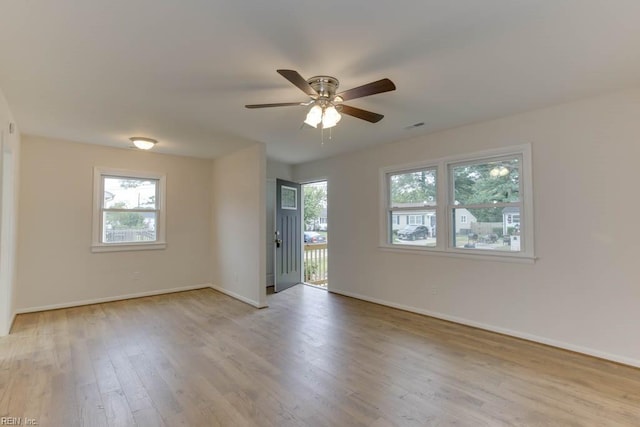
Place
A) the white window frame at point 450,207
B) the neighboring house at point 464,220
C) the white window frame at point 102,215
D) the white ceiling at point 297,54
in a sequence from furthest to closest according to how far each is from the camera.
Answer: the white window frame at point 102,215
the neighboring house at point 464,220
the white window frame at point 450,207
the white ceiling at point 297,54

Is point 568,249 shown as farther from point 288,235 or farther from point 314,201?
point 314,201

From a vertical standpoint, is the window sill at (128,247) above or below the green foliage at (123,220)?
below

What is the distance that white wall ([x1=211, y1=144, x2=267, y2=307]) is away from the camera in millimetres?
4703

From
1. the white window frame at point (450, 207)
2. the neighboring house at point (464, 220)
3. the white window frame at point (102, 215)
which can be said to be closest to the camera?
the white window frame at point (450, 207)

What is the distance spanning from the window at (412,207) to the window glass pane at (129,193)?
4.04 metres

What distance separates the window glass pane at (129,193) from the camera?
16.6 ft

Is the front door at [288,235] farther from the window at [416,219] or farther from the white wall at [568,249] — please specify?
the white wall at [568,249]

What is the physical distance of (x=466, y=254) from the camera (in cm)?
391

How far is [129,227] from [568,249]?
603 cm

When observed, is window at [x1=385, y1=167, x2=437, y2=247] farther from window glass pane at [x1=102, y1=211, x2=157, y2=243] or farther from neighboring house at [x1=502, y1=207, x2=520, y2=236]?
window glass pane at [x1=102, y1=211, x2=157, y2=243]

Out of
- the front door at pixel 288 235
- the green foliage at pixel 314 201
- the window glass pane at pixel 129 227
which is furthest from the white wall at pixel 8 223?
the green foliage at pixel 314 201

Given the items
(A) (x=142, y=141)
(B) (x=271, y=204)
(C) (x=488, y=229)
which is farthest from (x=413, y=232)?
(A) (x=142, y=141)

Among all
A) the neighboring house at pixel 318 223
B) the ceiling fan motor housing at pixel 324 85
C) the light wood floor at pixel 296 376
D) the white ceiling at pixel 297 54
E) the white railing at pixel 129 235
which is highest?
the white ceiling at pixel 297 54

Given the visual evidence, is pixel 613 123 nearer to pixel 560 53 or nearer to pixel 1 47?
pixel 560 53
